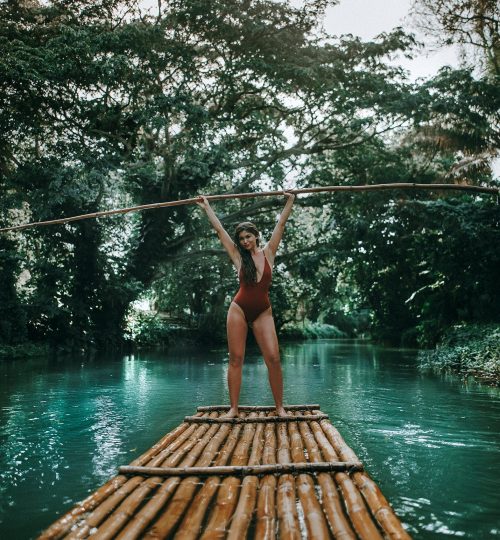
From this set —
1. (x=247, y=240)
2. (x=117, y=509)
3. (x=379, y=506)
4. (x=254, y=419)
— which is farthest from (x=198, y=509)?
(x=247, y=240)

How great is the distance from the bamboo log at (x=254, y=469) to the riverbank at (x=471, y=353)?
280 inches

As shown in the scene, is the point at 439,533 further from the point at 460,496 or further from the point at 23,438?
the point at 23,438

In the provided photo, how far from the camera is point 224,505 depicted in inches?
93.0

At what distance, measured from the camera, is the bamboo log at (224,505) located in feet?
6.89

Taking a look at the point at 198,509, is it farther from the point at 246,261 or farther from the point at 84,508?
the point at 246,261

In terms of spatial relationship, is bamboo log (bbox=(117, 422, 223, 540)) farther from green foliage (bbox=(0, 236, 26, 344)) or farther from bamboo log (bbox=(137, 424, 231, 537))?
green foliage (bbox=(0, 236, 26, 344))

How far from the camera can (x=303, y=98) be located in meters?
16.7

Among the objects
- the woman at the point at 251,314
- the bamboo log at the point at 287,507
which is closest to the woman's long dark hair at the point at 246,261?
the woman at the point at 251,314

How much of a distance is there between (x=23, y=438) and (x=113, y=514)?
319 centimetres

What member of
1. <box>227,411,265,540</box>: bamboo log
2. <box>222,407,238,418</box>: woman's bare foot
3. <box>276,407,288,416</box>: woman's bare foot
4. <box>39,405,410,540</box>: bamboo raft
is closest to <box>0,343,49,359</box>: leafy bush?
<box>222,407,238,418</box>: woman's bare foot

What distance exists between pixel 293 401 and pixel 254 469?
14.9 ft

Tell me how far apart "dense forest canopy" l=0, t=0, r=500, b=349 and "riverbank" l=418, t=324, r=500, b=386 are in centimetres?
127

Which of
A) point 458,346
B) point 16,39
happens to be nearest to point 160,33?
point 16,39

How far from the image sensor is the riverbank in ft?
31.5
